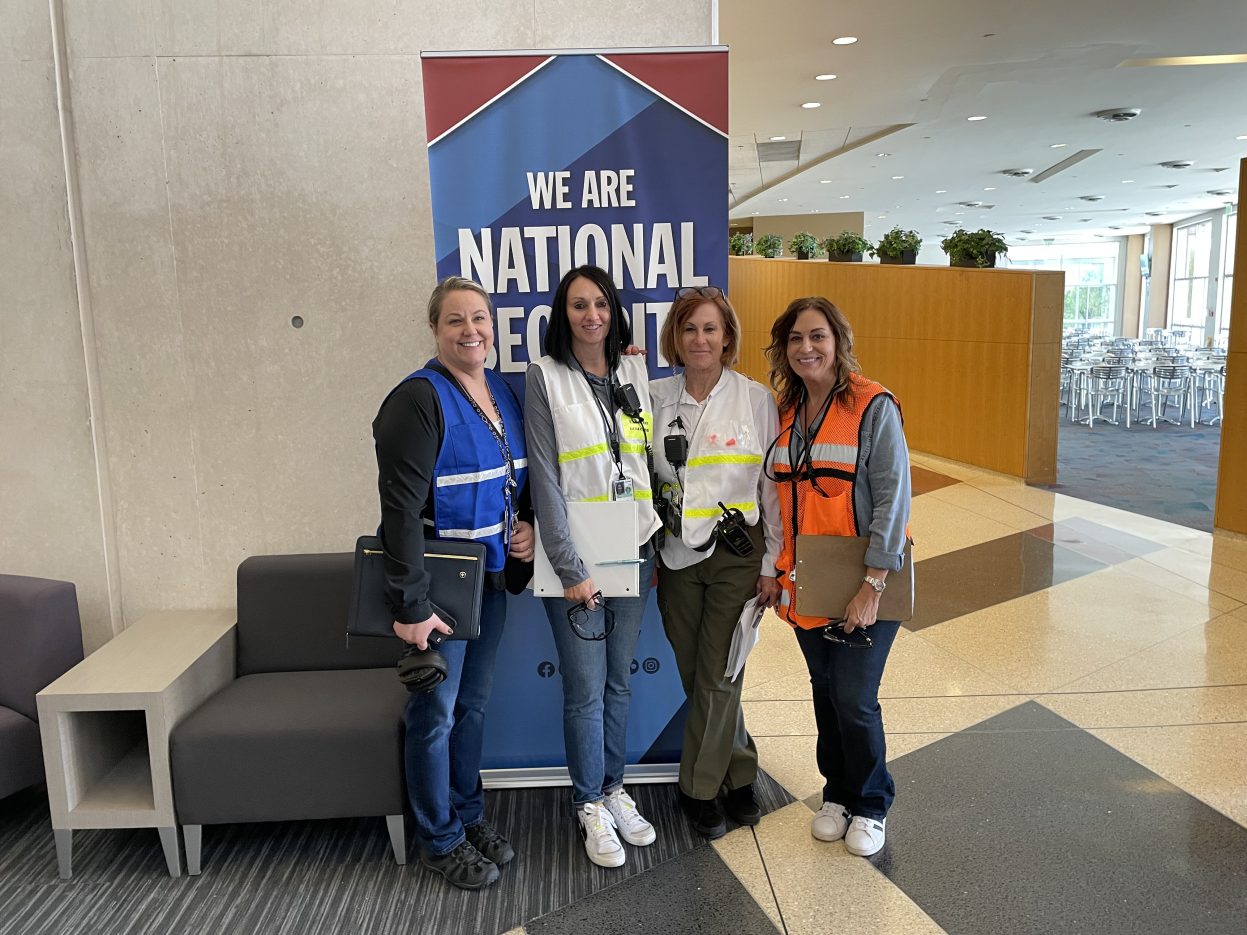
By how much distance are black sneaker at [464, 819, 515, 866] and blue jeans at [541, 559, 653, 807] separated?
248 mm

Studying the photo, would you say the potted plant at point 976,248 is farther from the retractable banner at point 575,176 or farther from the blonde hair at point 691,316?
the blonde hair at point 691,316

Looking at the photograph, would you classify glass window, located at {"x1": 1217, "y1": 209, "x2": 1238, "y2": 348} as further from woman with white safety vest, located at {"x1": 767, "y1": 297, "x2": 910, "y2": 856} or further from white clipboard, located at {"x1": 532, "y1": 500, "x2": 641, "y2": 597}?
white clipboard, located at {"x1": 532, "y1": 500, "x2": 641, "y2": 597}

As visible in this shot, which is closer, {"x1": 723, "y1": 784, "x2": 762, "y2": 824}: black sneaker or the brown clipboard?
the brown clipboard

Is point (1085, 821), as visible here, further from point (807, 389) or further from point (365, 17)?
point (365, 17)

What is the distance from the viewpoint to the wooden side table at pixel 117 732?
264 cm

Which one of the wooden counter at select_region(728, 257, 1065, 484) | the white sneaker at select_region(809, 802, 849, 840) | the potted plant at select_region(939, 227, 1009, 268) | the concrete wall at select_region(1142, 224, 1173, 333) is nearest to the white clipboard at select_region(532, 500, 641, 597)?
the white sneaker at select_region(809, 802, 849, 840)

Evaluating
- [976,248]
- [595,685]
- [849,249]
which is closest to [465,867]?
[595,685]

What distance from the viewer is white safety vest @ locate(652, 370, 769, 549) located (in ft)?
8.34

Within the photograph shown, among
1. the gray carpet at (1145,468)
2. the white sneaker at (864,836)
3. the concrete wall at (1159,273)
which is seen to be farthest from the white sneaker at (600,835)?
the concrete wall at (1159,273)

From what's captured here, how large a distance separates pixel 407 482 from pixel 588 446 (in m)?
0.51

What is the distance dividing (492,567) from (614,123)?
1464 mm

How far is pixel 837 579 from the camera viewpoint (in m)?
2.48

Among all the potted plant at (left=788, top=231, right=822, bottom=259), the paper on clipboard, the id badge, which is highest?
the potted plant at (left=788, top=231, right=822, bottom=259)

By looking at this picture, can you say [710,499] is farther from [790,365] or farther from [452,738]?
[452,738]
